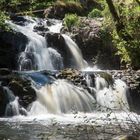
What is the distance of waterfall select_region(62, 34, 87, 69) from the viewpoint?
34.0 m

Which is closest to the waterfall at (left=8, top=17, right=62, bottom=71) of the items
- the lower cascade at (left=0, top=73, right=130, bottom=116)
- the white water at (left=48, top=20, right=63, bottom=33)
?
the white water at (left=48, top=20, right=63, bottom=33)

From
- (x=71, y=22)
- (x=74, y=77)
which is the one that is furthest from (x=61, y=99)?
(x=71, y=22)

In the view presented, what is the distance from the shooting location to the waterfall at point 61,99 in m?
23.5

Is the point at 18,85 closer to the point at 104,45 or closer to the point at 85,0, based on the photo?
the point at 104,45

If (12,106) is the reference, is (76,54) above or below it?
above

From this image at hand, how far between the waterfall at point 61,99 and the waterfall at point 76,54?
846 cm

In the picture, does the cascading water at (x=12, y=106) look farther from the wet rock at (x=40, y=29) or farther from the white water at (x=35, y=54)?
the wet rock at (x=40, y=29)

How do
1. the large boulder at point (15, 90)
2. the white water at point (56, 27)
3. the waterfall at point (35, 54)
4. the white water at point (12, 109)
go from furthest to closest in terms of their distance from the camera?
1. the white water at point (56, 27)
2. the waterfall at point (35, 54)
3. the large boulder at point (15, 90)
4. the white water at point (12, 109)

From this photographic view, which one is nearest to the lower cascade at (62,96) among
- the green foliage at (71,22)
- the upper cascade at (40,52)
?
the upper cascade at (40,52)

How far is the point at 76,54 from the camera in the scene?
34.3 metres

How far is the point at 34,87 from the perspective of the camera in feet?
80.6

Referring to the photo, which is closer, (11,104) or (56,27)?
(11,104)

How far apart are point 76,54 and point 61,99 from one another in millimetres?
10386

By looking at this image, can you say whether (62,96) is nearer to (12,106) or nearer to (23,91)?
(23,91)
